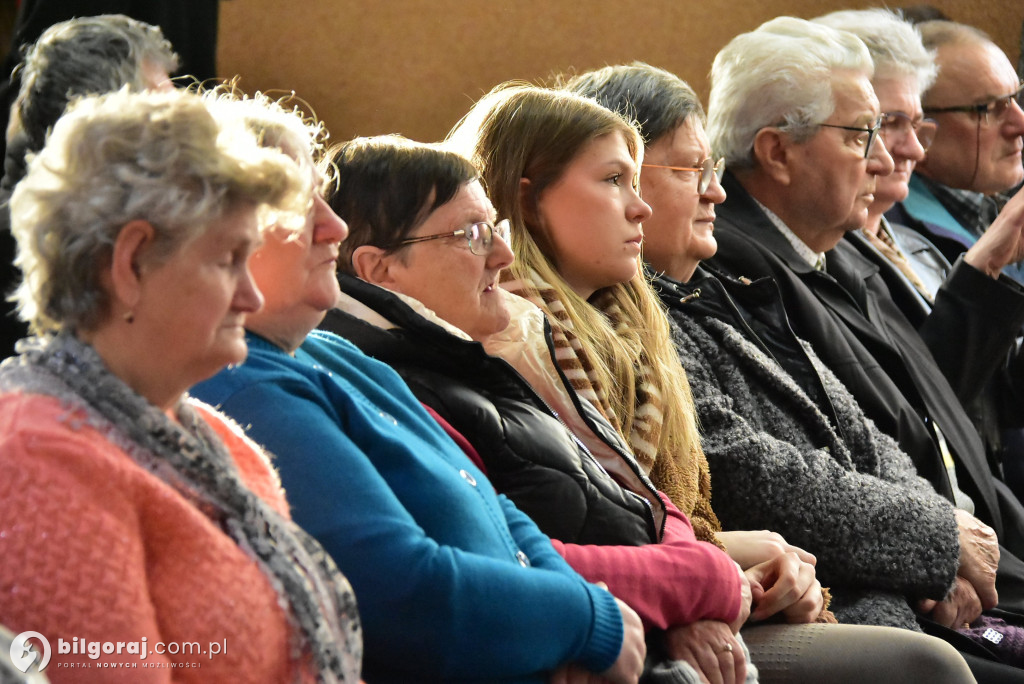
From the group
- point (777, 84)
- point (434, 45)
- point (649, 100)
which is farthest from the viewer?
point (434, 45)

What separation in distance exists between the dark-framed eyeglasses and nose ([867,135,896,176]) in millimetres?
883

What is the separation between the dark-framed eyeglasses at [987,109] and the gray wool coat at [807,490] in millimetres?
1922

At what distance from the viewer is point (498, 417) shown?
1.52 metres

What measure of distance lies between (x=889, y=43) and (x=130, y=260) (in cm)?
284

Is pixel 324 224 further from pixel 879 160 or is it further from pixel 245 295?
pixel 879 160

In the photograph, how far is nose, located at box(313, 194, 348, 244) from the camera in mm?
1253

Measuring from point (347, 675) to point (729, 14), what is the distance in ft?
13.2

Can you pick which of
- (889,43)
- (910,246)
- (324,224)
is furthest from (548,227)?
(910,246)

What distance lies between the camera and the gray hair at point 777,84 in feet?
9.31

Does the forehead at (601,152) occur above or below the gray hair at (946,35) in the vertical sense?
above

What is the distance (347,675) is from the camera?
98 centimetres

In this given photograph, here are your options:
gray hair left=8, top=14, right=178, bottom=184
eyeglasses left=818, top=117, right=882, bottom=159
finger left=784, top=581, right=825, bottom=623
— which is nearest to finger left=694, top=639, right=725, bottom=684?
finger left=784, top=581, right=825, bottom=623

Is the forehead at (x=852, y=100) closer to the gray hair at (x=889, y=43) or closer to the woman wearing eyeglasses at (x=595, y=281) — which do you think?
the gray hair at (x=889, y=43)

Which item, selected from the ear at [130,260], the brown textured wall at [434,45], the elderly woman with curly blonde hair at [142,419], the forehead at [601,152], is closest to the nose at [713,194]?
the forehead at [601,152]
